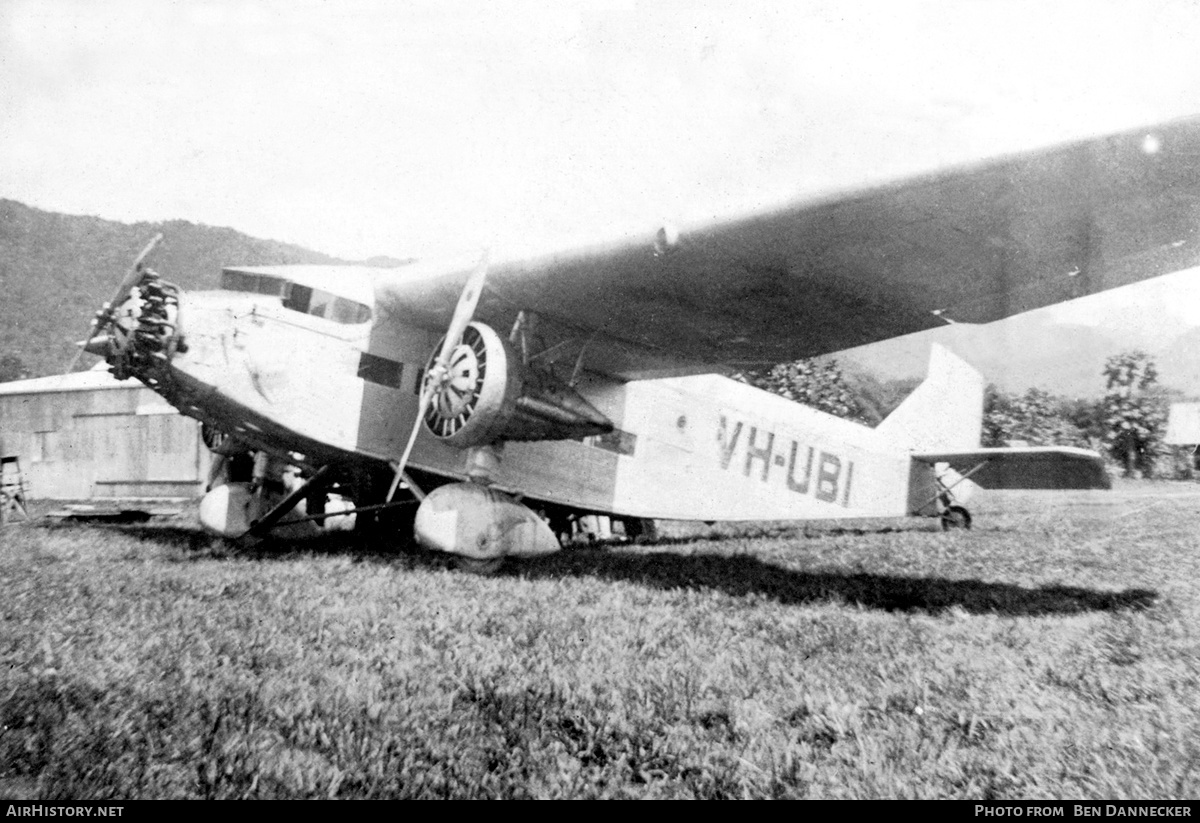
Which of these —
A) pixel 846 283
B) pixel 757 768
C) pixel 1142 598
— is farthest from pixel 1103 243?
pixel 757 768

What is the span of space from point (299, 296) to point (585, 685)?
17.8 ft

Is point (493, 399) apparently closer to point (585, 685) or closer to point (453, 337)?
point (453, 337)

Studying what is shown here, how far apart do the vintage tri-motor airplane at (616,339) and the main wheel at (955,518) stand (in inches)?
52.1

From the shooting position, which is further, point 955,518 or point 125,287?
point 955,518

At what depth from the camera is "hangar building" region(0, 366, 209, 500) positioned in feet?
56.5

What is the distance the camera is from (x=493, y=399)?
20.8 feet

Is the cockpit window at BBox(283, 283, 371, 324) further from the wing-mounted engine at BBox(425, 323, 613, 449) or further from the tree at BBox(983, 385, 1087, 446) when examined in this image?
the tree at BBox(983, 385, 1087, 446)

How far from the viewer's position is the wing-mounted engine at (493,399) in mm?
6375

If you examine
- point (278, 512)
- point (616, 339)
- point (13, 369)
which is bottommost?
point (13, 369)

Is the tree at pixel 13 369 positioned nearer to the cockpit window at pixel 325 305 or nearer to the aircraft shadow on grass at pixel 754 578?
the aircraft shadow on grass at pixel 754 578

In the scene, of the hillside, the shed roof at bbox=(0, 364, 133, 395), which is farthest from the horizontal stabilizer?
the shed roof at bbox=(0, 364, 133, 395)

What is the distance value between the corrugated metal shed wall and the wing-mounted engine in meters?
12.6

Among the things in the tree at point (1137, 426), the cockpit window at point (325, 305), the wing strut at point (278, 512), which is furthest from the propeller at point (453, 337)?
the tree at point (1137, 426)

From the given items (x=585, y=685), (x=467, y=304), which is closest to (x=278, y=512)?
(x=467, y=304)
